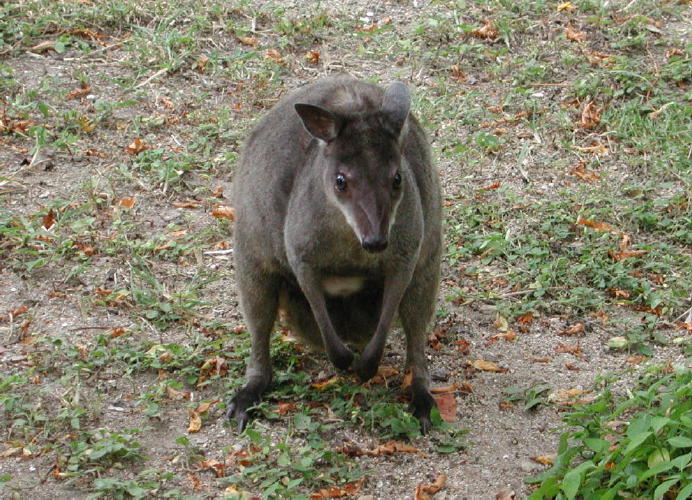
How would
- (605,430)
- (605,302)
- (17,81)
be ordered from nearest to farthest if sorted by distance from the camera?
(605,430) → (605,302) → (17,81)

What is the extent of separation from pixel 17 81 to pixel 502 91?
11.6 ft

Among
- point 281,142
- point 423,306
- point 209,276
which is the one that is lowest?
point 209,276

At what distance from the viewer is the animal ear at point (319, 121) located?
475cm

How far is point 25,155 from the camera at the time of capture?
717cm

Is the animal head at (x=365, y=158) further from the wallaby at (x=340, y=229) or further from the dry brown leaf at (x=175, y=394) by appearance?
the dry brown leaf at (x=175, y=394)

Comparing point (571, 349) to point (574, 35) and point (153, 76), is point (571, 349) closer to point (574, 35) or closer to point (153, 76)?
point (574, 35)

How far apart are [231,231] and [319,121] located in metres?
2.08

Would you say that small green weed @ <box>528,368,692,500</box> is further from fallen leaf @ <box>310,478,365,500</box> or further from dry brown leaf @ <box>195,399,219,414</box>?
dry brown leaf @ <box>195,399,219,414</box>

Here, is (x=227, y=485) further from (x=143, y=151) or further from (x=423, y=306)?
(x=143, y=151)

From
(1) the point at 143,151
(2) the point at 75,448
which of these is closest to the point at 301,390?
(2) the point at 75,448

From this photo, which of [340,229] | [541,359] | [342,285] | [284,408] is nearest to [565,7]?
[541,359]

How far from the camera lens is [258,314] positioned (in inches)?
211

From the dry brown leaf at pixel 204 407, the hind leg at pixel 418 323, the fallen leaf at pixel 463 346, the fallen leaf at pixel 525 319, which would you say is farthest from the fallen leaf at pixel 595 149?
the dry brown leaf at pixel 204 407

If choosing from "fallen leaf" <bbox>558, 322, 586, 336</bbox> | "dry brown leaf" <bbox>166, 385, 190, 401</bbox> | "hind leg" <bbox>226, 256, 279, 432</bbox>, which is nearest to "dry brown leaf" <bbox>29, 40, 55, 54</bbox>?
"hind leg" <bbox>226, 256, 279, 432</bbox>
